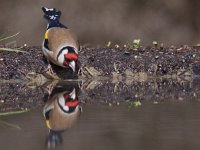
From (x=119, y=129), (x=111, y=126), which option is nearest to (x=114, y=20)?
(x=111, y=126)

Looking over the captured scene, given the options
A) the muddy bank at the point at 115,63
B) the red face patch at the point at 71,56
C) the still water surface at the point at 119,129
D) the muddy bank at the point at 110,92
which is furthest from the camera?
the muddy bank at the point at 115,63

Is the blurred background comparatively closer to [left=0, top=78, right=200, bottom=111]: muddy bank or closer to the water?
[left=0, top=78, right=200, bottom=111]: muddy bank

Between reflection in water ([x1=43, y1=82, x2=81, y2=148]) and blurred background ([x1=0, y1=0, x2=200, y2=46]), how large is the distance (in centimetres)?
453

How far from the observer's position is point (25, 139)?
14.2 feet

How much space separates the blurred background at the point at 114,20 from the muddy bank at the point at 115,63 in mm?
2938

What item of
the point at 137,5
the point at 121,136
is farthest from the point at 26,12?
the point at 121,136

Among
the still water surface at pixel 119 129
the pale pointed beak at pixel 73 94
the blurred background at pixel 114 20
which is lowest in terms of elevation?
the still water surface at pixel 119 129

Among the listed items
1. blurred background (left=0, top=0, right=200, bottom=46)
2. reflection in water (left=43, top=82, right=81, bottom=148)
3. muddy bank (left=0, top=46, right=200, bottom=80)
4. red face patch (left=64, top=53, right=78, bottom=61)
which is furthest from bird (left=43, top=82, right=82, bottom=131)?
blurred background (left=0, top=0, right=200, bottom=46)

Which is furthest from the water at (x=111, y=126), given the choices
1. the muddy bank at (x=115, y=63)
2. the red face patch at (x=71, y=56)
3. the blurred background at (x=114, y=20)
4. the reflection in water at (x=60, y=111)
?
the blurred background at (x=114, y=20)

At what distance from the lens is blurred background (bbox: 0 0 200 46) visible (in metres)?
11.1

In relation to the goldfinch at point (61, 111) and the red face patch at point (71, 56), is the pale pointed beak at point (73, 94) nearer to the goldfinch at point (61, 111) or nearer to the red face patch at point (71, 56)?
the goldfinch at point (61, 111)

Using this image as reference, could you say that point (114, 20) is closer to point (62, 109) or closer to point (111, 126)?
point (62, 109)

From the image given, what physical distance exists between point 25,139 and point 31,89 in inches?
96.0

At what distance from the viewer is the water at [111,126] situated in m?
4.13
